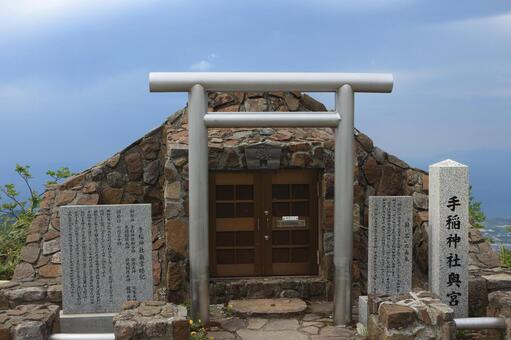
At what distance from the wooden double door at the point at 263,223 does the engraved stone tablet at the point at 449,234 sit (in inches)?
94.3

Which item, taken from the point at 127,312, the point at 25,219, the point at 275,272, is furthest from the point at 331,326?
the point at 25,219

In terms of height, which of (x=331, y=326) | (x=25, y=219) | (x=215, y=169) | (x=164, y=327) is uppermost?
(x=215, y=169)

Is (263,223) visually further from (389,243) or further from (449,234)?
(449,234)

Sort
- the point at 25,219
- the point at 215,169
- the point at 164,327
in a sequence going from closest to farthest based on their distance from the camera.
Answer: the point at 164,327 < the point at 215,169 < the point at 25,219

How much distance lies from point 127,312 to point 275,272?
3616 millimetres

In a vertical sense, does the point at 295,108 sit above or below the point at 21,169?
above

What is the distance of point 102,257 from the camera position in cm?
717

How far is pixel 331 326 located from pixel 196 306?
2.02m

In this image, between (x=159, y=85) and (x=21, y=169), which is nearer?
(x=159, y=85)

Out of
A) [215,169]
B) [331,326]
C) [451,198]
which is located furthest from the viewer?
[215,169]

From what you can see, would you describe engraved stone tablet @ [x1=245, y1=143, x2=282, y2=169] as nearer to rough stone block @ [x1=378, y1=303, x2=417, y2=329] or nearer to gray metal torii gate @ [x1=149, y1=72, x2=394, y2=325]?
gray metal torii gate @ [x1=149, y1=72, x2=394, y2=325]

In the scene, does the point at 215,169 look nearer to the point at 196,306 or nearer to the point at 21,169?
the point at 196,306

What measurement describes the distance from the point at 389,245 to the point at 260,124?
2621 millimetres

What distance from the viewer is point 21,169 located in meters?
13.3
